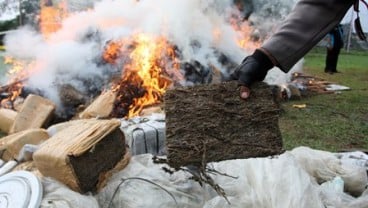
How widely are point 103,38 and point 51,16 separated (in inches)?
96.9

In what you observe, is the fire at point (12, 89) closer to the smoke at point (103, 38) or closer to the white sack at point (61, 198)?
the smoke at point (103, 38)

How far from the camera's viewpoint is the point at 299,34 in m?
2.33

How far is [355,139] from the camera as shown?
18.3ft

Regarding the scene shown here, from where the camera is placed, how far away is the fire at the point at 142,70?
19.8 ft

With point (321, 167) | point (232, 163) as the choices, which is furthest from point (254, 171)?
point (321, 167)

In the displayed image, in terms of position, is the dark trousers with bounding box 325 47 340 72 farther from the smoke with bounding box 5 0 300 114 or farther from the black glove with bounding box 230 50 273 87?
the black glove with bounding box 230 50 273 87

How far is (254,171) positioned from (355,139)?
9.71 feet

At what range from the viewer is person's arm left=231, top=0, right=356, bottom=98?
230cm

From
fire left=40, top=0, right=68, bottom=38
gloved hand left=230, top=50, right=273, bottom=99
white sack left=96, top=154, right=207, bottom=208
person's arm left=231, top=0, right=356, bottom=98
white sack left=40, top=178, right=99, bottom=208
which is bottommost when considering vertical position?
Answer: white sack left=96, top=154, right=207, bottom=208

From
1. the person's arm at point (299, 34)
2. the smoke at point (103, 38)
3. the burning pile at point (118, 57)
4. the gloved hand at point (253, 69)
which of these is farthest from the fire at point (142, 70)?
the person's arm at point (299, 34)

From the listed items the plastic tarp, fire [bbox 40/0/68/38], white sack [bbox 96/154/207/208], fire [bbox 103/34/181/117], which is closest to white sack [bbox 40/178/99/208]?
the plastic tarp

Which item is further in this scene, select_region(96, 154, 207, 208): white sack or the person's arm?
select_region(96, 154, 207, 208): white sack

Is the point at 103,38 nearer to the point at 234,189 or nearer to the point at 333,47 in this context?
the point at 234,189

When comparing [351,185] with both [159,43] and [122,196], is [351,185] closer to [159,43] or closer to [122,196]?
[122,196]
